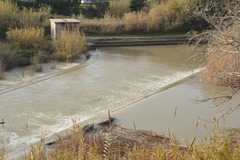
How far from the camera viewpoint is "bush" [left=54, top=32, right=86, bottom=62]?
1396 centimetres

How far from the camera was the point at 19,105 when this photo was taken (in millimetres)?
8711

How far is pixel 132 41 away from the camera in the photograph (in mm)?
18812

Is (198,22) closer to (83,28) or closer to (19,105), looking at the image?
(83,28)

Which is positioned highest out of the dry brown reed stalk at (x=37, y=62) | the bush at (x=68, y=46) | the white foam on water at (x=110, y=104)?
the bush at (x=68, y=46)

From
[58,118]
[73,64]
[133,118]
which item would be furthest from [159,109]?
[73,64]

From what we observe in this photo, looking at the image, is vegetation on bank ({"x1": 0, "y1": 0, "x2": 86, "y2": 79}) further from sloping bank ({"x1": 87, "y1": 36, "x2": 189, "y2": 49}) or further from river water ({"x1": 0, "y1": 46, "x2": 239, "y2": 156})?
sloping bank ({"x1": 87, "y1": 36, "x2": 189, "y2": 49})

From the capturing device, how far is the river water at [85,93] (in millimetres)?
7352

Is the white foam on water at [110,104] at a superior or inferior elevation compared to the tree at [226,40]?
inferior

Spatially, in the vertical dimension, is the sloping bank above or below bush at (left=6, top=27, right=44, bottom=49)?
below

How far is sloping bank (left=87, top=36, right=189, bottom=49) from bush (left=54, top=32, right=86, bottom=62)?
2597mm

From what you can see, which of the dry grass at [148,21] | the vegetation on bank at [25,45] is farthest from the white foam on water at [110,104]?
the dry grass at [148,21]

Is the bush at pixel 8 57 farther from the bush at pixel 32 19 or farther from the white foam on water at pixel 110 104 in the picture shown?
the white foam on water at pixel 110 104

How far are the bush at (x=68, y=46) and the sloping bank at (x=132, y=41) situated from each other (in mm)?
2597

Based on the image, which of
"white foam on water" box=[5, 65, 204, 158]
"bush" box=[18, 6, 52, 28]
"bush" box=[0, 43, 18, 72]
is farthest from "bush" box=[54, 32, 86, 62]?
"white foam on water" box=[5, 65, 204, 158]
